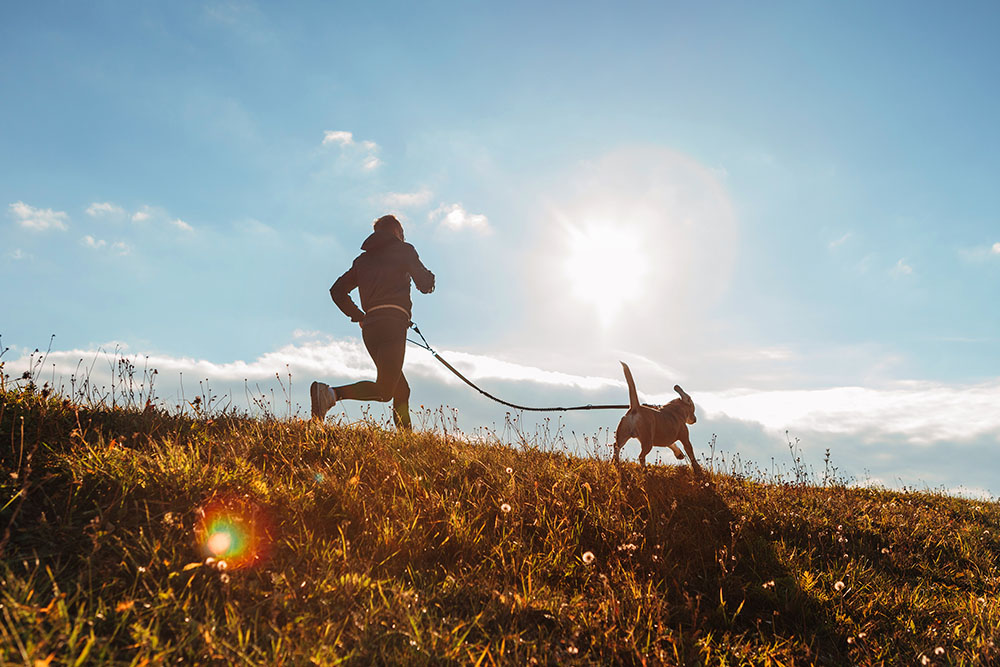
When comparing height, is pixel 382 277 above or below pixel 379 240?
below

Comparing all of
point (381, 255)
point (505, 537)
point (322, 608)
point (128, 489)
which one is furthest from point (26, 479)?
point (381, 255)

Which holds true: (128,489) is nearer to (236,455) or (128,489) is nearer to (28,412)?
(236,455)

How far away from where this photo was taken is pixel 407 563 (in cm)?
366

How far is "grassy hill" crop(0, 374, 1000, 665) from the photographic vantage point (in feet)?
9.06

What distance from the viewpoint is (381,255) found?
288 inches

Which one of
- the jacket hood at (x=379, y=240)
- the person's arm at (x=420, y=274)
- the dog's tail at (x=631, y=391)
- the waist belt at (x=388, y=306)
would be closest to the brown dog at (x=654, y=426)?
the dog's tail at (x=631, y=391)

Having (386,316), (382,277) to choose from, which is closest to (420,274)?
(382,277)

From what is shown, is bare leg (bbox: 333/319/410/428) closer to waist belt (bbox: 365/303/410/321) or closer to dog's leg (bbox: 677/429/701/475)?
waist belt (bbox: 365/303/410/321)

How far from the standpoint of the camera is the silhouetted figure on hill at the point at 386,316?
7020 mm

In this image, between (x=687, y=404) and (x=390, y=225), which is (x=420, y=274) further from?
(x=687, y=404)

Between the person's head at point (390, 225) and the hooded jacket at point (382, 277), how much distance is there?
0.16ft

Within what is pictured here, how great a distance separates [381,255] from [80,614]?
5294 millimetres

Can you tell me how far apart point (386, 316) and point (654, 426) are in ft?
11.7

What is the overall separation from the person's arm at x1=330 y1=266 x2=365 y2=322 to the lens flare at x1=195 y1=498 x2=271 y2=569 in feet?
12.9
